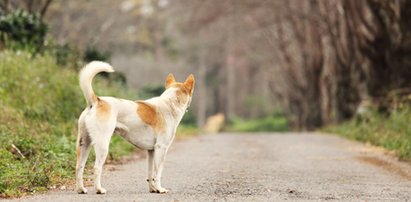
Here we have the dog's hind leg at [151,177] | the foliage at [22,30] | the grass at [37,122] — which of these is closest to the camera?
the dog's hind leg at [151,177]

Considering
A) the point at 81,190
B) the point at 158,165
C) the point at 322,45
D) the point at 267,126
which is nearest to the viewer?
the point at 81,190

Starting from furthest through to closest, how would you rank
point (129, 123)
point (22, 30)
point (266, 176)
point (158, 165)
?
point (22, 30)
point (266, 176)
point (158, 165)
point (129, 123)

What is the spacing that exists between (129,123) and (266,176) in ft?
10.8

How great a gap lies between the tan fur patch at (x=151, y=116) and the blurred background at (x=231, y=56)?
4.83 ft

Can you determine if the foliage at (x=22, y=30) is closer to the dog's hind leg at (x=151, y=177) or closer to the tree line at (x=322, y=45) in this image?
the tree line at (x=322, y=45)

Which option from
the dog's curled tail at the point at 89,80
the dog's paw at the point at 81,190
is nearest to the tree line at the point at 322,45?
the dog's curled tail at the point at 89,80

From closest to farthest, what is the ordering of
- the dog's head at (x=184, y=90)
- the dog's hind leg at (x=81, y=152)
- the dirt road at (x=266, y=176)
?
the dog's hind leg at (x=81, y=152), the dirt road at (x=266, y=176), the dog's head at (x=184, y=90)

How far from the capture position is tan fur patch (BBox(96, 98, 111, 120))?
31.7ft

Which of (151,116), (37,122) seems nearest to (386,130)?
(37,122)

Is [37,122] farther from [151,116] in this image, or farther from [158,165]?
[158,165]

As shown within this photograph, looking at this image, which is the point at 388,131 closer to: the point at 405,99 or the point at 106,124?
the point at 405,99

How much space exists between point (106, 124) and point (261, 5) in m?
25.4

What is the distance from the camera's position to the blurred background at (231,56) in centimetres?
1839

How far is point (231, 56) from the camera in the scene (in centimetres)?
7056
